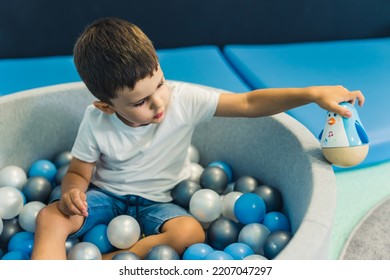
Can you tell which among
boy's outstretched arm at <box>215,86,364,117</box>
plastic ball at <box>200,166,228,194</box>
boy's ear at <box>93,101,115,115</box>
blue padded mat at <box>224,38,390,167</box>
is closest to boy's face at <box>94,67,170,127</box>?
boy's ear at <box>93,101,115,115</box>

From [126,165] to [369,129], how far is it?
0.65 m

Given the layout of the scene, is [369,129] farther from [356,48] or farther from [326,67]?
[356,48]

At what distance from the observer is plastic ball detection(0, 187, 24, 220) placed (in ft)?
4.14

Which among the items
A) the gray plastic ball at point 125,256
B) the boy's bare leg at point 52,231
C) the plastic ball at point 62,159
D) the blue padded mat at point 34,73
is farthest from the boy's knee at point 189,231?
→ the blue padded mat at point 34,73

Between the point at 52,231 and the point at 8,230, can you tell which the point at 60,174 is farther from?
the point at 52,231

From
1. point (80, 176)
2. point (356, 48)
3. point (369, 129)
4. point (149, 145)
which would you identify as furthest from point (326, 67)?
point (80, 176)

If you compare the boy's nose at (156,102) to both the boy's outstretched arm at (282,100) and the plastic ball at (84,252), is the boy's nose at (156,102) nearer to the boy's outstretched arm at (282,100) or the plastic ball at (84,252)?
the boy's outstretched arm at (282,100)

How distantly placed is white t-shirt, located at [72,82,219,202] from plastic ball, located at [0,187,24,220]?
0.18 m

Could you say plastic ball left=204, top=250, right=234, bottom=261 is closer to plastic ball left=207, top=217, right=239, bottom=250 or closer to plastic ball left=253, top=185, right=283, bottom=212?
plastic ball left=207, top=217, right=239, bottom=250

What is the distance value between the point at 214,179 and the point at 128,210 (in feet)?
0.74

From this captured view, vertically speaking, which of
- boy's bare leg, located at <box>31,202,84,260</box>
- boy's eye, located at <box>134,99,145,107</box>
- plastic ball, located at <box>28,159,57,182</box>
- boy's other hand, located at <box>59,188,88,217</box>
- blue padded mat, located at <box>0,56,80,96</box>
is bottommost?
plastic ball, located at <box>28,159,57,182</box>

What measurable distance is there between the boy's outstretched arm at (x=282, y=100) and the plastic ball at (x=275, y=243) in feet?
0.85

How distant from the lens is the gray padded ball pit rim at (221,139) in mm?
1191

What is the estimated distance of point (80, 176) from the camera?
1233 millimetres
